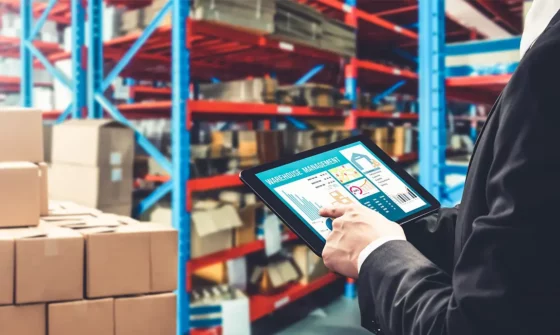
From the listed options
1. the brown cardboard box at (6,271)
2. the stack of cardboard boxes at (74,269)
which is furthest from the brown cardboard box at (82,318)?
the brown cardboard box at (6,271)

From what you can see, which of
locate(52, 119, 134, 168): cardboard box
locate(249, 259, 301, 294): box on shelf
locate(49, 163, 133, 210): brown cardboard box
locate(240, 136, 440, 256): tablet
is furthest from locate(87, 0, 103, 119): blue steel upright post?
locate(240, 136, 440, 256): tablet

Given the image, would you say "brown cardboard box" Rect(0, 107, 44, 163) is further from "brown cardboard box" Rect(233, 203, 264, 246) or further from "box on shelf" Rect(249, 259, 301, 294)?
"box on shelf" Rect(249, 259, 301, 294)

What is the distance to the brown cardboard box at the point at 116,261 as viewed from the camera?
1.99 meters

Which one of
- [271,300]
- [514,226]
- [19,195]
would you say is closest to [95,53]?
[19,195]

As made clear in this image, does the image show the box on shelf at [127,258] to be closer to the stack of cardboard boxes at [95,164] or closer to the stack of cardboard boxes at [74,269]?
the stack of cardboard boxes at [74,269]

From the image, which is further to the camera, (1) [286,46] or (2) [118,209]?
(1) [286,46]

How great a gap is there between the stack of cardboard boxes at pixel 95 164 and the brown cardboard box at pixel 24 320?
3.52 feet

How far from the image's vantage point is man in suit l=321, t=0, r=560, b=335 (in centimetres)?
Answer: 66

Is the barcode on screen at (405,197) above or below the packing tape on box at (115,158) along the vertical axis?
below

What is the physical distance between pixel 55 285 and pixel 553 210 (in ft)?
5.82

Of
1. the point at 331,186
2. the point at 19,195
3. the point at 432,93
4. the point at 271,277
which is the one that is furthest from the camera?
the point at 271,277

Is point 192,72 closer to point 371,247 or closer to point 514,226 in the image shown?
point 371,247

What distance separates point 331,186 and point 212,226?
6.55 ft

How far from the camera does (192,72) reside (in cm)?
460
